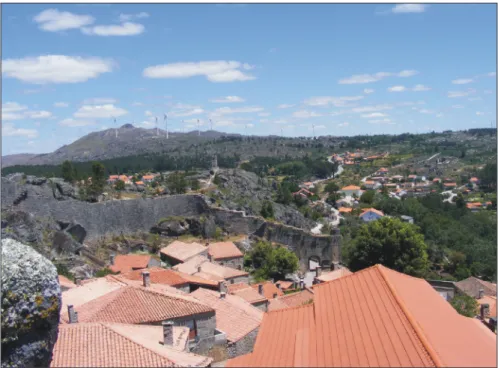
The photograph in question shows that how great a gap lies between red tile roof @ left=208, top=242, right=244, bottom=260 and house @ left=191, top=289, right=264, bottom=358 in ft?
55.9

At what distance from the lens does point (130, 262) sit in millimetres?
33906

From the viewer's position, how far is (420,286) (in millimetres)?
12945

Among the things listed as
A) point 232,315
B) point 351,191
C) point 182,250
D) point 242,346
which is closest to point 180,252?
point 182,250

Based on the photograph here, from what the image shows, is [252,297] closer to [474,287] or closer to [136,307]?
[136,307]

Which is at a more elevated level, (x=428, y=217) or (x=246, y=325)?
(x=246, y=325)

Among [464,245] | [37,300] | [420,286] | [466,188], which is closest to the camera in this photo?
[37,300]

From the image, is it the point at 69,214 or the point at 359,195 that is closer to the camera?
the point at 69,214

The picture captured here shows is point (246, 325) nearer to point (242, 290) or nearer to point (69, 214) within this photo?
point (242, 290)

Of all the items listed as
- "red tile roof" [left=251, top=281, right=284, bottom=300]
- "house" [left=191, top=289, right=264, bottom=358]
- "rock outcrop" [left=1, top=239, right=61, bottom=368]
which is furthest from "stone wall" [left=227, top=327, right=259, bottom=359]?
"red tile roof" [left=251, top=281, right=284, bottom=300]

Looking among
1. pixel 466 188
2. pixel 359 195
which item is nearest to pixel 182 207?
pixel 359 195

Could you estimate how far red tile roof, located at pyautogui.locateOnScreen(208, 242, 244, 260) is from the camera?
38.2 metres

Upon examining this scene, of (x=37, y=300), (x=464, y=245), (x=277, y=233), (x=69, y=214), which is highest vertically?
(x=37, y=300)

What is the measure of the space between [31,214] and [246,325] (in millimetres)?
22349

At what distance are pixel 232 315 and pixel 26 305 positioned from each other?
1031 centimetres
